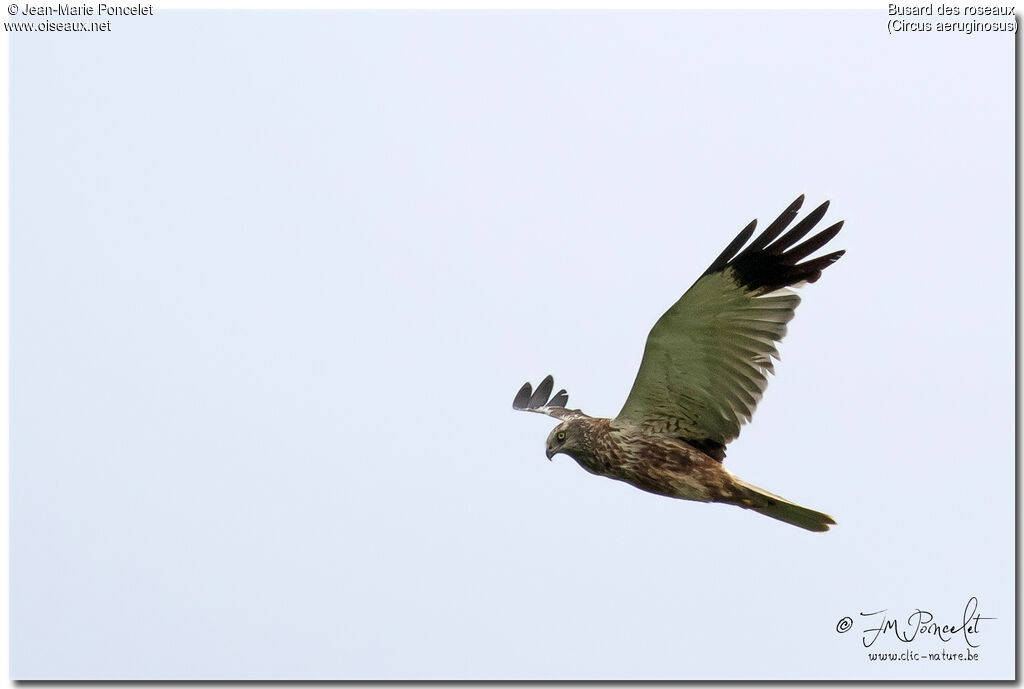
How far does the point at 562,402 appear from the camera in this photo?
1026cm

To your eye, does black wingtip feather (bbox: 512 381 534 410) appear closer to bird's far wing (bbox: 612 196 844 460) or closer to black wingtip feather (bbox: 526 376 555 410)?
black wingtip feather (bbox: 526 376 555 410)

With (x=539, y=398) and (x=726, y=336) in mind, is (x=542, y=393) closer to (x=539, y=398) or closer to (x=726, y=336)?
(x=539, y=398)

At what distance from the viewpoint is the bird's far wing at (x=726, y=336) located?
685cm

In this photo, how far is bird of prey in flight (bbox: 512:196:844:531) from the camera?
6.86 meters

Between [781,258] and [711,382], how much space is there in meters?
0.90

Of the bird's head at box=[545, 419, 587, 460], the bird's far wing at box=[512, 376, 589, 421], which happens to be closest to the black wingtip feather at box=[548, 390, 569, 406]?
the bird's far wing at box=[512, 376, 589, 421]

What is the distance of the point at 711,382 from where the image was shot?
7.21 metres

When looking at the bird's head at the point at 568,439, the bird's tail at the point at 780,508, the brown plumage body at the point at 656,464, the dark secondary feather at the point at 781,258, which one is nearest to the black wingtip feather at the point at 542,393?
the bird's head at the point at 568,439

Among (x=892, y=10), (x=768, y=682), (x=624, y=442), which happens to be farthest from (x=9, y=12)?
(x=768, y=682)

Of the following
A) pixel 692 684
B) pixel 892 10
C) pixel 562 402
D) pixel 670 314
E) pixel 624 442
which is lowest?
pixel 692 684

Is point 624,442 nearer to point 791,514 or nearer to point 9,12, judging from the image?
point 791,514

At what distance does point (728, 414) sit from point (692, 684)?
2.09 meters

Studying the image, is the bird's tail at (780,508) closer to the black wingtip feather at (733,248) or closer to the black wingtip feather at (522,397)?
the black wingtip feather at (733,248)

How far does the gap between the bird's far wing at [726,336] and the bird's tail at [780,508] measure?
0.33 m
